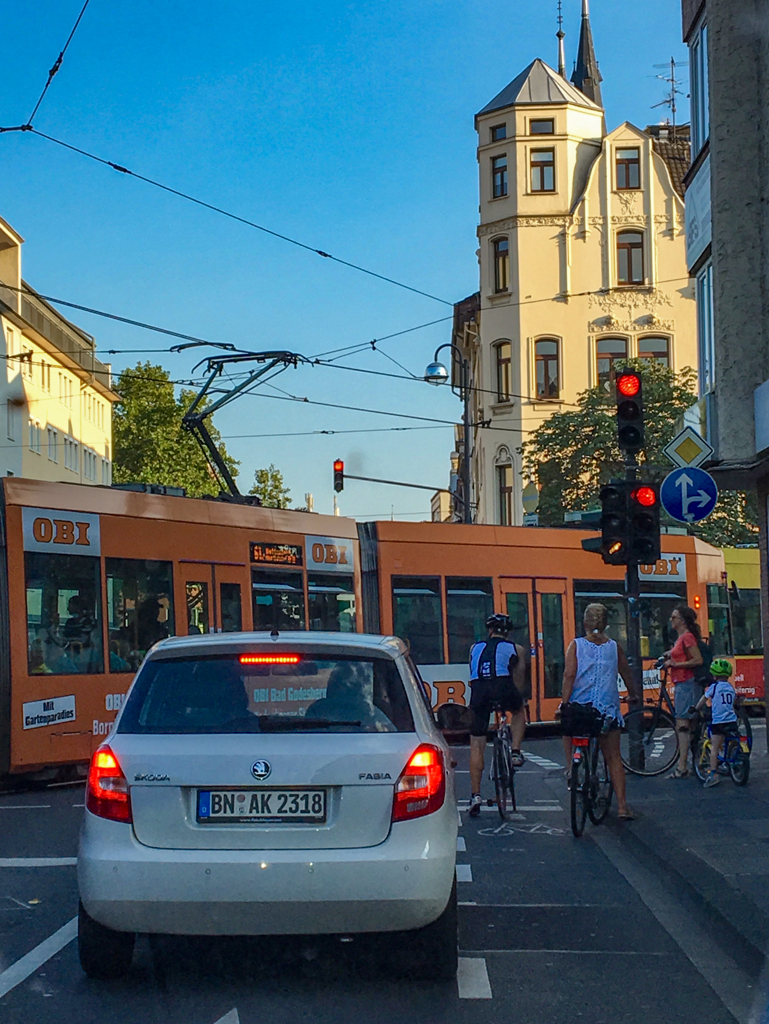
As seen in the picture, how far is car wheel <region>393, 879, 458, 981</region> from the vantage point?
6359mm

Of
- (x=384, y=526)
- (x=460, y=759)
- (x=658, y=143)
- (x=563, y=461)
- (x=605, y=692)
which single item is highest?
(x=658, y=143)

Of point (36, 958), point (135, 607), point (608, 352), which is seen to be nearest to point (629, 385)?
point (135, 607)

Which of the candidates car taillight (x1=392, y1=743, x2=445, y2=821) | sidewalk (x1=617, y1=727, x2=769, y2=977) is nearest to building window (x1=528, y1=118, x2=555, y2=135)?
sidewalk (x1=617, y1=727, x2=769, y2=977)

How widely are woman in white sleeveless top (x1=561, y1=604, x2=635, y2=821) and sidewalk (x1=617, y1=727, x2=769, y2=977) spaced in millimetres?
417

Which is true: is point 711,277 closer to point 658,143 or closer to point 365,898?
point 365,898

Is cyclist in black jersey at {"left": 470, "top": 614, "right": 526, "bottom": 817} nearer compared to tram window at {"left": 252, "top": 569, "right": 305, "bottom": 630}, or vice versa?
cyclist in black jersey at {"left": 470, "top": 614, "right": 526, "bottom": 817}

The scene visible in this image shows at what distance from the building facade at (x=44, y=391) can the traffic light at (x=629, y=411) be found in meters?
36.5

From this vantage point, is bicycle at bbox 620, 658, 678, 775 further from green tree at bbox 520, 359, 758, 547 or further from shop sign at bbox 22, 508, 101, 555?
green tree at bbox 520, 359, 758, 547

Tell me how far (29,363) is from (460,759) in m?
44.0

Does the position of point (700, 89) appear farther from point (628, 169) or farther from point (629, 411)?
point (628, 169)

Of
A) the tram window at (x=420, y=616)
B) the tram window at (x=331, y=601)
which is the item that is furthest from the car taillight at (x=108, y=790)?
the tram window at (x=420, y=616)

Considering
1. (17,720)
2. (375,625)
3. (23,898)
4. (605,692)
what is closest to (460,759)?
(375,625)

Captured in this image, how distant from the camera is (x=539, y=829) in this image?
12.0 metres

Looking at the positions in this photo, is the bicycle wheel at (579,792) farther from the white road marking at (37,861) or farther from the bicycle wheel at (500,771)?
the white road marking at (37,861)
